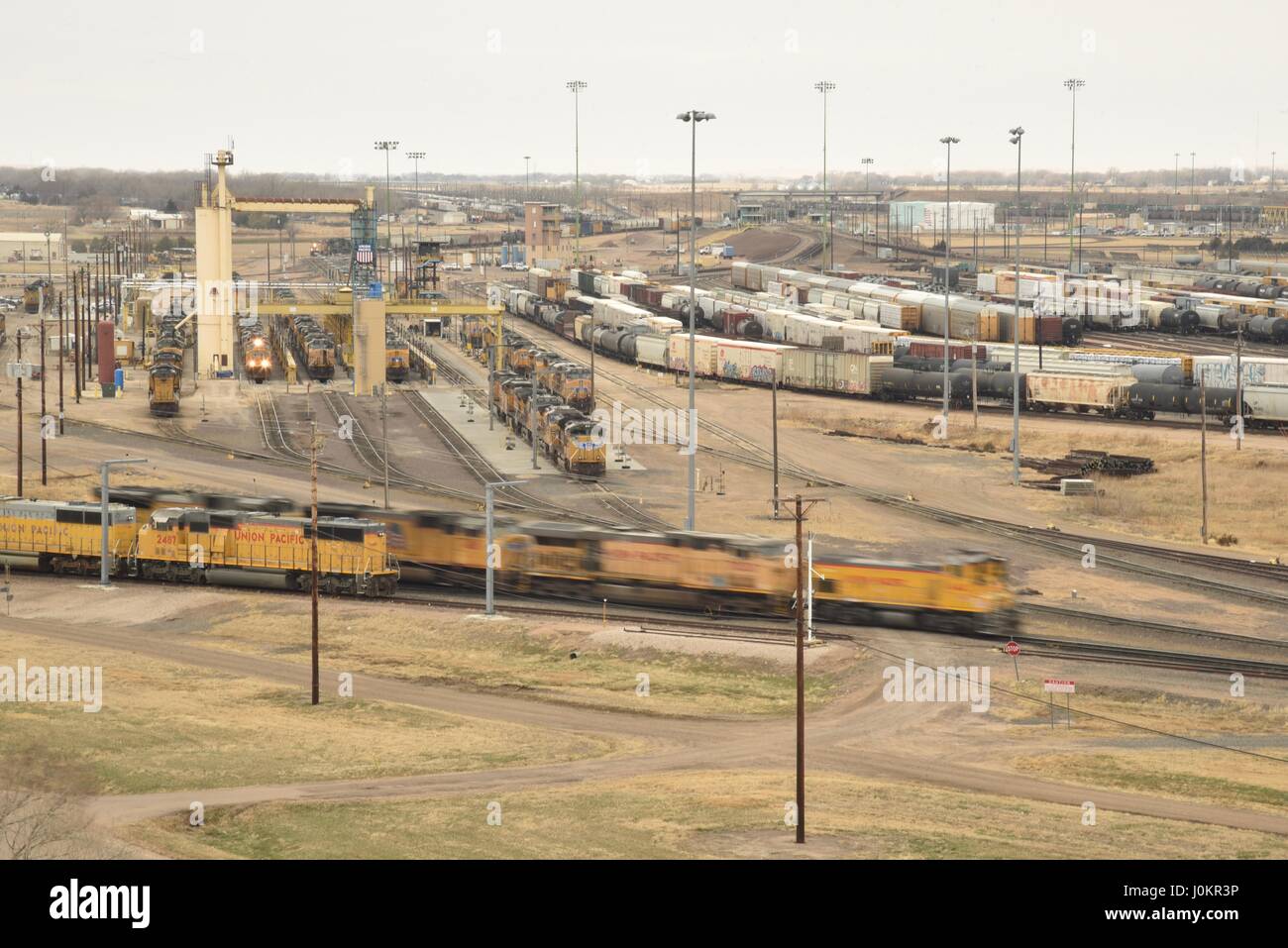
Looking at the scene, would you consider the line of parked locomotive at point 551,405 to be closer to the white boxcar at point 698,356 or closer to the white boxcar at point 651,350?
the white boxcar at point 651,350

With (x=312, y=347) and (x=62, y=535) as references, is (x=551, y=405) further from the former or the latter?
(x=312, y=347)

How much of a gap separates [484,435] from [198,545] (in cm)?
3597

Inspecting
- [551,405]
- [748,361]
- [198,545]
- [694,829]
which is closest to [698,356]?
[748,361]

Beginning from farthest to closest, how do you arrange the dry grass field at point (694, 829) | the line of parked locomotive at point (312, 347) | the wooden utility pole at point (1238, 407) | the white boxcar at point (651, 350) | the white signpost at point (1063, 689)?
the white boxcar at point (651, 350) < the line of parked locomotive at point (312, 347) < the wooden utility pole at point (1238, 407) < the white signpost at point (1063, 689) < the dry grass field at point (694, 829)

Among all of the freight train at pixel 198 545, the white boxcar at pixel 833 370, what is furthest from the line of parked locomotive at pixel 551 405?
the freight train at pixel 198 545

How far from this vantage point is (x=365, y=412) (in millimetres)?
104750

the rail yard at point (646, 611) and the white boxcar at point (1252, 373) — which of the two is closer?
the rail yard at point (646, 611)

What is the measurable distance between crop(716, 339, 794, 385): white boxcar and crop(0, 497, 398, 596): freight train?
59210mm

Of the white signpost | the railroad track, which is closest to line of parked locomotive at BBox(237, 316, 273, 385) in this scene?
the railroad track

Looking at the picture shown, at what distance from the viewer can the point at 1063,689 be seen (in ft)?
146

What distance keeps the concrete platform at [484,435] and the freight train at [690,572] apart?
22.5m

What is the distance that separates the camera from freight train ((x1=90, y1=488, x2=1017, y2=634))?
53688 mm

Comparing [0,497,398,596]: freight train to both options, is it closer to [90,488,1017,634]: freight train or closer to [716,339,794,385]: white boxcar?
[90,488,1017,634]: freight train

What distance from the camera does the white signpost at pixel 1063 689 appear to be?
44.4 meters
